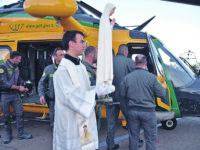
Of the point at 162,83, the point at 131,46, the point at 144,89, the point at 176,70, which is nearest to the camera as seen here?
the point at 144,89

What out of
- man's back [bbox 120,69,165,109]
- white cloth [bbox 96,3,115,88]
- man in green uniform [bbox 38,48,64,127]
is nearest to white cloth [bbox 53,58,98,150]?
white cloth [bbox 96,3,115,88]

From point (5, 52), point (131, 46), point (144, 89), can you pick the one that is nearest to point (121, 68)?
point (144, 89)

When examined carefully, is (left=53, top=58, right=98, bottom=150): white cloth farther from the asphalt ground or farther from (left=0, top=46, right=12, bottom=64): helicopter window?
(left=0, top=46, right=12, bottom=64): helicopter window

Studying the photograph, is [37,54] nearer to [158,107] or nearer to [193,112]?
[158,107]

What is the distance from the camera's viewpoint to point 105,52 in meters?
1.64

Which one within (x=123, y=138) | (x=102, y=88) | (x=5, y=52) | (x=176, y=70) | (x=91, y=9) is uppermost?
(x=91, y=9)

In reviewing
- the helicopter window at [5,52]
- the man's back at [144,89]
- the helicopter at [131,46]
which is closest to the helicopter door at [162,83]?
the helicopter at [131,46]

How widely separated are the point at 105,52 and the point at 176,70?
325 centimetres

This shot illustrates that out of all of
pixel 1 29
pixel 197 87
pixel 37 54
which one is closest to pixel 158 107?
pixel 197 87

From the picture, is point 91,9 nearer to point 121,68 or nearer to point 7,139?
point 121,68

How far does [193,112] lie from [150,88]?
2.02 m

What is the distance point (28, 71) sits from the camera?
6711mm

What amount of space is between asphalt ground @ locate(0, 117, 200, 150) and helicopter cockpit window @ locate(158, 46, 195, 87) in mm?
1177

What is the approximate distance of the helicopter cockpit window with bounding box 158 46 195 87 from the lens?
430 cm
